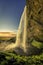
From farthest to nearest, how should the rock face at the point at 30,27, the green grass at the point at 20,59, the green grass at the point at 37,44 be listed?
the rock face at the point at 30,27 < the green grass at the point at 37,44 < the green grass at the point at 20,59

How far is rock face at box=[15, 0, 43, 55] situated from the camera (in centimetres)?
556

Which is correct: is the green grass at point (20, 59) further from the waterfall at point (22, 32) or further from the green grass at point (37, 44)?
the waterfall at point (22, 32)

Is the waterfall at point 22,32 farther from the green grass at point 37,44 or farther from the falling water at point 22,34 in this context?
the green grass at point 37,44

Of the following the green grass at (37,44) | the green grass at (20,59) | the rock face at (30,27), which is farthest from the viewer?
the rock face at (30,27)

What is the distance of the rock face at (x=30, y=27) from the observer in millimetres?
5559

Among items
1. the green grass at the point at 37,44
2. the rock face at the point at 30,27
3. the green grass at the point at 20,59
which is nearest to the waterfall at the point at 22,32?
the rock face at the point at 30,27

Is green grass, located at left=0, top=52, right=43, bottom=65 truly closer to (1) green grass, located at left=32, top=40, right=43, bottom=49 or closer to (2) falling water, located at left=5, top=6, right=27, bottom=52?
(1) green grass, located at left=32, top=40, right=43, bottom=49

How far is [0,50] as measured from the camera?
5.57m

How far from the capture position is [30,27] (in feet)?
18.5

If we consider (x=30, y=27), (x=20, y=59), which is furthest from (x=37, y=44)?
(x=20, y=59)

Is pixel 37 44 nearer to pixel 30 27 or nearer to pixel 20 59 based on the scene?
pixel 30 27

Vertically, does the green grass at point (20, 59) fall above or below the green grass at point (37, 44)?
below

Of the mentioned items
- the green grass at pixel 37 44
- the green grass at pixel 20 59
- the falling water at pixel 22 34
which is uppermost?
the falling water at pixel 22 34

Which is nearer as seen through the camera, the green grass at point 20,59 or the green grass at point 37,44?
the green grass at point 20,59
